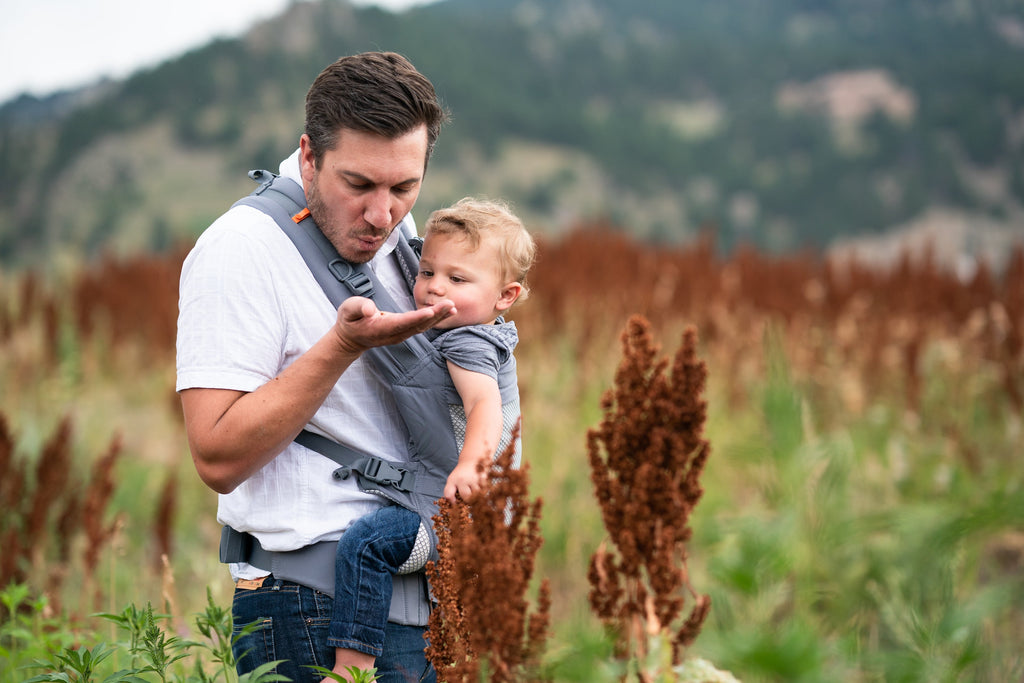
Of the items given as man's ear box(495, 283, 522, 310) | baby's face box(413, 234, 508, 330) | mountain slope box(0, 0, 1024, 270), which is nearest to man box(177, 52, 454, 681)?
baby's face box(413, 234, 508, 330)

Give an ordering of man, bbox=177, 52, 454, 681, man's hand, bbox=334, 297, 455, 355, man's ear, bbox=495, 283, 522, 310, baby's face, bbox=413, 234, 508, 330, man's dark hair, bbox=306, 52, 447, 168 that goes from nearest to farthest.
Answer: man's hand, bbox=334, 297, 455, 355, man, bbox=177, 52, 454, 681, man's dark hair, bbox=306, 52, 447, 168, baby's face, bbox=413, 234, 508, 330, man's ear, bbox=495, 283, 522, 310

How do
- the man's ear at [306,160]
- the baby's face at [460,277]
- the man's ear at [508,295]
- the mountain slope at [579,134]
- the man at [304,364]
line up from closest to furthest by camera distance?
the man at [304,364]
the man's ear at [306,160]
the baby's face at [460,277]
the man's ear at [508,295]
the mountain slope at [579,134]

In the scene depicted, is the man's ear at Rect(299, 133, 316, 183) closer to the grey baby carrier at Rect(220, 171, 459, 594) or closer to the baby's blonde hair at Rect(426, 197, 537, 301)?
the grey baby carrier at Rect(220, 171, 459, 594)

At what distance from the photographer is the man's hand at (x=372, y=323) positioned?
60.9 inches

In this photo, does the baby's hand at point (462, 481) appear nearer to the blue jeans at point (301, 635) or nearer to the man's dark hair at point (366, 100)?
the blue jeans at point (301, 635)

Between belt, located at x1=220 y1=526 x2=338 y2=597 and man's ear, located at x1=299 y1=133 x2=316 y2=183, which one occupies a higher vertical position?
man's ear, located at x1=299 y1=133 x2=316 y2=183

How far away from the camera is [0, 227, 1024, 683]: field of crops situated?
5.30 feet

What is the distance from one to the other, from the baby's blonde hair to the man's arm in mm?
460

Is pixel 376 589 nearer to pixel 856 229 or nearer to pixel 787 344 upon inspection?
pixel 787 344

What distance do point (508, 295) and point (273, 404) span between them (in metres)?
0.70

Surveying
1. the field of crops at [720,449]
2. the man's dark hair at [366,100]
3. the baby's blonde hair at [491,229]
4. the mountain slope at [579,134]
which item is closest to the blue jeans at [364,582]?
the field of crops at [720,449]

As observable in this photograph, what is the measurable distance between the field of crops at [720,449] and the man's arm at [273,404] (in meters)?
0.52

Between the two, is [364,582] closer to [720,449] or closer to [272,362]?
[272,362]

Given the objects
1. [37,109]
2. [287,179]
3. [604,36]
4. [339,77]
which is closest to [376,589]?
[287,179]
